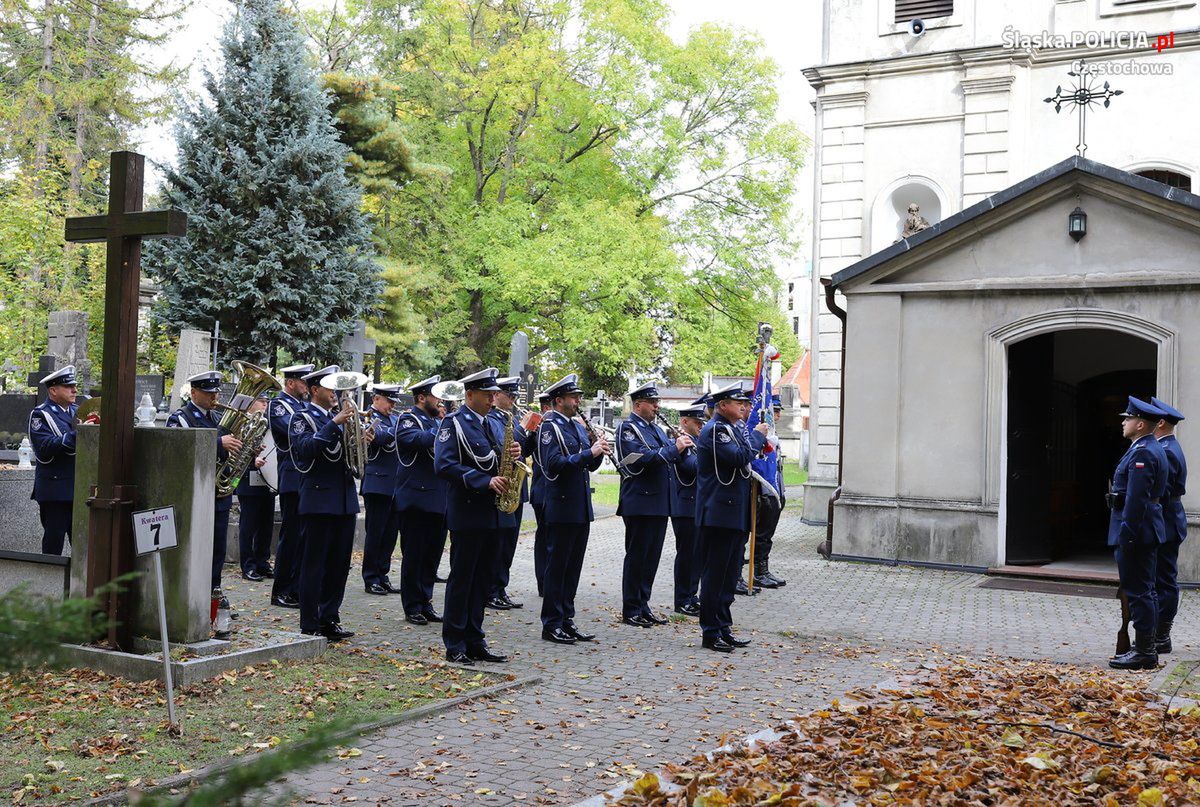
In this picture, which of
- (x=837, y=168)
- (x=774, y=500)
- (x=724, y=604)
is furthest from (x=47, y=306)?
(x=724, y=604)

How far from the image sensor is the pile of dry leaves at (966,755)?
5.13 metres

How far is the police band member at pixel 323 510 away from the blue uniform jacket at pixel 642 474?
272cm

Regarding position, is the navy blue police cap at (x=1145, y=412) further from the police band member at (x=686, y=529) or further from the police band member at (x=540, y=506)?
the police band member at (x=540, y=506)

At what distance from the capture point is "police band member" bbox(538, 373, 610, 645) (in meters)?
9.41

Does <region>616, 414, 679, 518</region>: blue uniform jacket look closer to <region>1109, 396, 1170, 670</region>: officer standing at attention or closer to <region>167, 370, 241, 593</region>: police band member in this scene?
<region>167, 370, 241, 593</region>: police band member

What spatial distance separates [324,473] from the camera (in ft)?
28.9

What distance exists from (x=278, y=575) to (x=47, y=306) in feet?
66.5

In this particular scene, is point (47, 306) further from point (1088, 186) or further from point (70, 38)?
point (1088, 186)

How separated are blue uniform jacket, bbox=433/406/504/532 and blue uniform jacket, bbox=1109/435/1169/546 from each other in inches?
198

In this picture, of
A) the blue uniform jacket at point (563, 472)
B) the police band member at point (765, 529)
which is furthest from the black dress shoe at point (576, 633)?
the police band member at point (765, 529)

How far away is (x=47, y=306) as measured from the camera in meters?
27.4

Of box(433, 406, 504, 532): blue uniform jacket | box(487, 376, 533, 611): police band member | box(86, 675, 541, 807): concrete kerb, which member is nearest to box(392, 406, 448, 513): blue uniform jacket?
box(487, 376, 533, 611): police band member

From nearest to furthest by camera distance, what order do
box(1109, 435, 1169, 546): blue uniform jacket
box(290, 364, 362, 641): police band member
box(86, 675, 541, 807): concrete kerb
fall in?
box(86, 675, 541, 807): concrete kerb → box(290, 364, 362, 641): police band member → box(1109, 435, 1169, 546): blue uniform jacket

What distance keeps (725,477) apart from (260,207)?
49.6 ft
